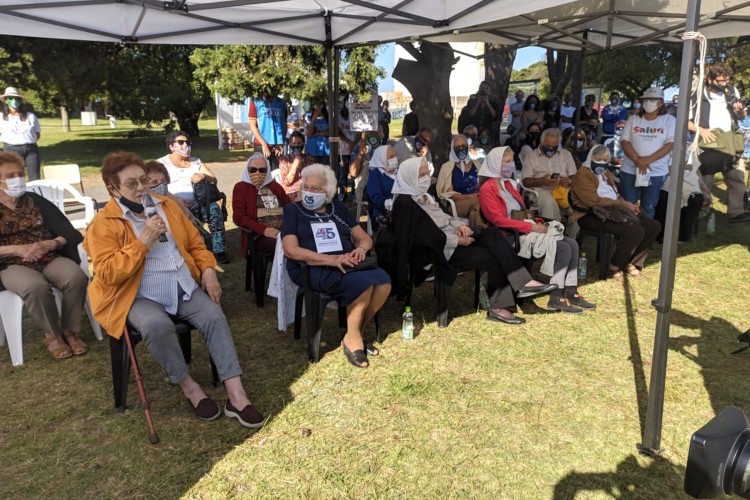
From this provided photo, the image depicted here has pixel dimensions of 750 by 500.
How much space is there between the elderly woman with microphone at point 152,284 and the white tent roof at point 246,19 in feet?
6.82

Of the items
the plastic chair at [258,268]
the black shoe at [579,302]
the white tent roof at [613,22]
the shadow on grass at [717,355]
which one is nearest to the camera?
the shadow on grass at [717,355]

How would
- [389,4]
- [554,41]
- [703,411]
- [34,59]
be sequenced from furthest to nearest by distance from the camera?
[34,59] → [554,41] → [389,4] → [703,411]

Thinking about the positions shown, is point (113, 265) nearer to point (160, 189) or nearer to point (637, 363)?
point (160, 189)

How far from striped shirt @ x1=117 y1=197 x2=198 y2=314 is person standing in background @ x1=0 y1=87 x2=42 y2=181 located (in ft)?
21.0

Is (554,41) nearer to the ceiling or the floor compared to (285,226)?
nearer to the ceiling

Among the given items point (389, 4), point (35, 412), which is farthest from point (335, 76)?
point (35, 412)

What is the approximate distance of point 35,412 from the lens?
3.24 meters

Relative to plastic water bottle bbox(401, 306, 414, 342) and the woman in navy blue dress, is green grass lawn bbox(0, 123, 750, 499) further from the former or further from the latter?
the woman in navy blue dress

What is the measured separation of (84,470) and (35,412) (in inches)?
31.6

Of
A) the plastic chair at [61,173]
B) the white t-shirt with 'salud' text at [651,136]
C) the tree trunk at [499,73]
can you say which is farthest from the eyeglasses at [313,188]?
the tree trunk at [499,73]

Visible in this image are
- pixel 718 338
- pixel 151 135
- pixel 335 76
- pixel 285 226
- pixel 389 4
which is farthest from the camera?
pixel 151 135

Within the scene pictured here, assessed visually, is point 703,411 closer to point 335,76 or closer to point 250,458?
point 250,458

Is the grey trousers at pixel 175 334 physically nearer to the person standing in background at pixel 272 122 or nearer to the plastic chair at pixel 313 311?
the plastic chair at pixel 313 311

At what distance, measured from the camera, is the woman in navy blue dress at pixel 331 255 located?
3750 mm
